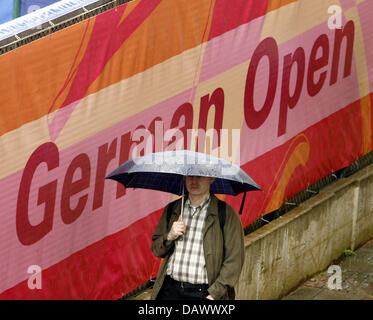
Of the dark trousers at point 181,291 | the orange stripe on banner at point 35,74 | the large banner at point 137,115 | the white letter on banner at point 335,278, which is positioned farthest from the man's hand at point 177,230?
the white letter on banner at point 335,278

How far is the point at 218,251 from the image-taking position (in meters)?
5.88

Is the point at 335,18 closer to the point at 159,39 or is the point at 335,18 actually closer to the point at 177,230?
the point at 159,39

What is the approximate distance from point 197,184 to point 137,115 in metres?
1.38

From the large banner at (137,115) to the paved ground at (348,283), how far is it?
3.60 ft

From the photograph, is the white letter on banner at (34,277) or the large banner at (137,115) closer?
the large banner at (137,115)

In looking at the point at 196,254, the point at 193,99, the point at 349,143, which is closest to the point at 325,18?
the point at 349,143

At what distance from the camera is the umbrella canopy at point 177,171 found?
5727 mm

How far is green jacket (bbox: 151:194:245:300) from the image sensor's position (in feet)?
19.2

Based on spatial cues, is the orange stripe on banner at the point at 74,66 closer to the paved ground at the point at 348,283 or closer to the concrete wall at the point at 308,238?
the concrete wall at the point at 308,238

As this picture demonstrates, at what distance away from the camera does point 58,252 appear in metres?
6.64

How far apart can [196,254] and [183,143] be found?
195cm

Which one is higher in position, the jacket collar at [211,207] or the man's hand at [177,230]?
the jacket collar at [211,207]

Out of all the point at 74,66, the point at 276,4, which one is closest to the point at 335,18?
the point at 276,4

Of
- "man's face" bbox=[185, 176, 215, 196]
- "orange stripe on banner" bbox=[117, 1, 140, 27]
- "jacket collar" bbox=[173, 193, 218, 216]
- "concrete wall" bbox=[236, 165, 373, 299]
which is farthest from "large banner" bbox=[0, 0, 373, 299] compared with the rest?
"man's face" bbox=[185, 176, 215, 196]
